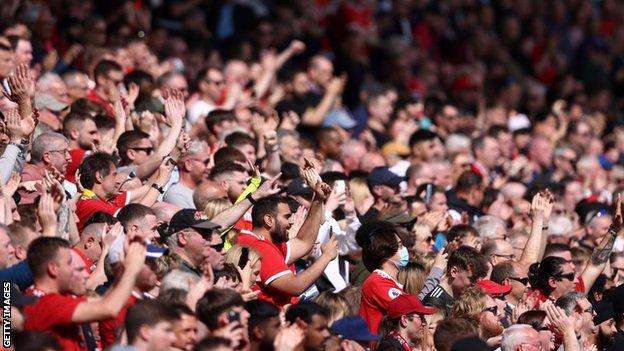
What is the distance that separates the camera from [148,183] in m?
11.3

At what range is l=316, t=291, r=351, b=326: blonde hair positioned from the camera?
934 centimetres

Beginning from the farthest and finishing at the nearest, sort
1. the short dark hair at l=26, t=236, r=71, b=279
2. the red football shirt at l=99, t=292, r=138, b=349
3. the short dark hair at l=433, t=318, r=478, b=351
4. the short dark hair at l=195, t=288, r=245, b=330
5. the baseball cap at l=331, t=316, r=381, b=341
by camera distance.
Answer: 1. the short dark hair at l=433, t=318, r=478, b=351
2. the baseball cap at l=331, t=316, r=381, b=341
3. the red football shirt at l=99, t=292, r=138, b=349
4. the short dark hair at l=195, t=288, r=245, b=330
5. the short dark hair at l=26, t=236, r=71, b=279

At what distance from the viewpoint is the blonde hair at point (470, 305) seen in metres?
9.87

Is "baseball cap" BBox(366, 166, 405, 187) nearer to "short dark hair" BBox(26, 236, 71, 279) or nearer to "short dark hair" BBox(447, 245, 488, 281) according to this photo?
"short dark hair" BBox(447, 245, 488, 281)

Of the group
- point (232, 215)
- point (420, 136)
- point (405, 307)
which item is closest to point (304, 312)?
point (405, 307)

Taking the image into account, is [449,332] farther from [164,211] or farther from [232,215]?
[164,211]

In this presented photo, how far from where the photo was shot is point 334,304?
31.0 feet

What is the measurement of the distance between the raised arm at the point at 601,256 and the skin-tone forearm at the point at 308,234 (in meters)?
2.50

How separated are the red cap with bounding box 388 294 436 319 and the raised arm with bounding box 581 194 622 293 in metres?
2.54

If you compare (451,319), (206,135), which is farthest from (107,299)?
(206,135)

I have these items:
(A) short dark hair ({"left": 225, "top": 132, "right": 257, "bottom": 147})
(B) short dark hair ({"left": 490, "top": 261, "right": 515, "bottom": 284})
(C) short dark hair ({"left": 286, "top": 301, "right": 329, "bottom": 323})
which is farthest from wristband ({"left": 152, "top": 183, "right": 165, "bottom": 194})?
(C) short dark hair ({"left": 286, "top": 301, "right": 329, "bottom": 323})

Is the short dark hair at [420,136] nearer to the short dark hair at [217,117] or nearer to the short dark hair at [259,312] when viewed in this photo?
the short dark hair at [217,117]

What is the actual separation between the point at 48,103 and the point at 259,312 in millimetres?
4840

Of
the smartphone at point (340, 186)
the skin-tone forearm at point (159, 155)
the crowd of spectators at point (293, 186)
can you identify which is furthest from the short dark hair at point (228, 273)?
the smartphone at point (340, 186)
